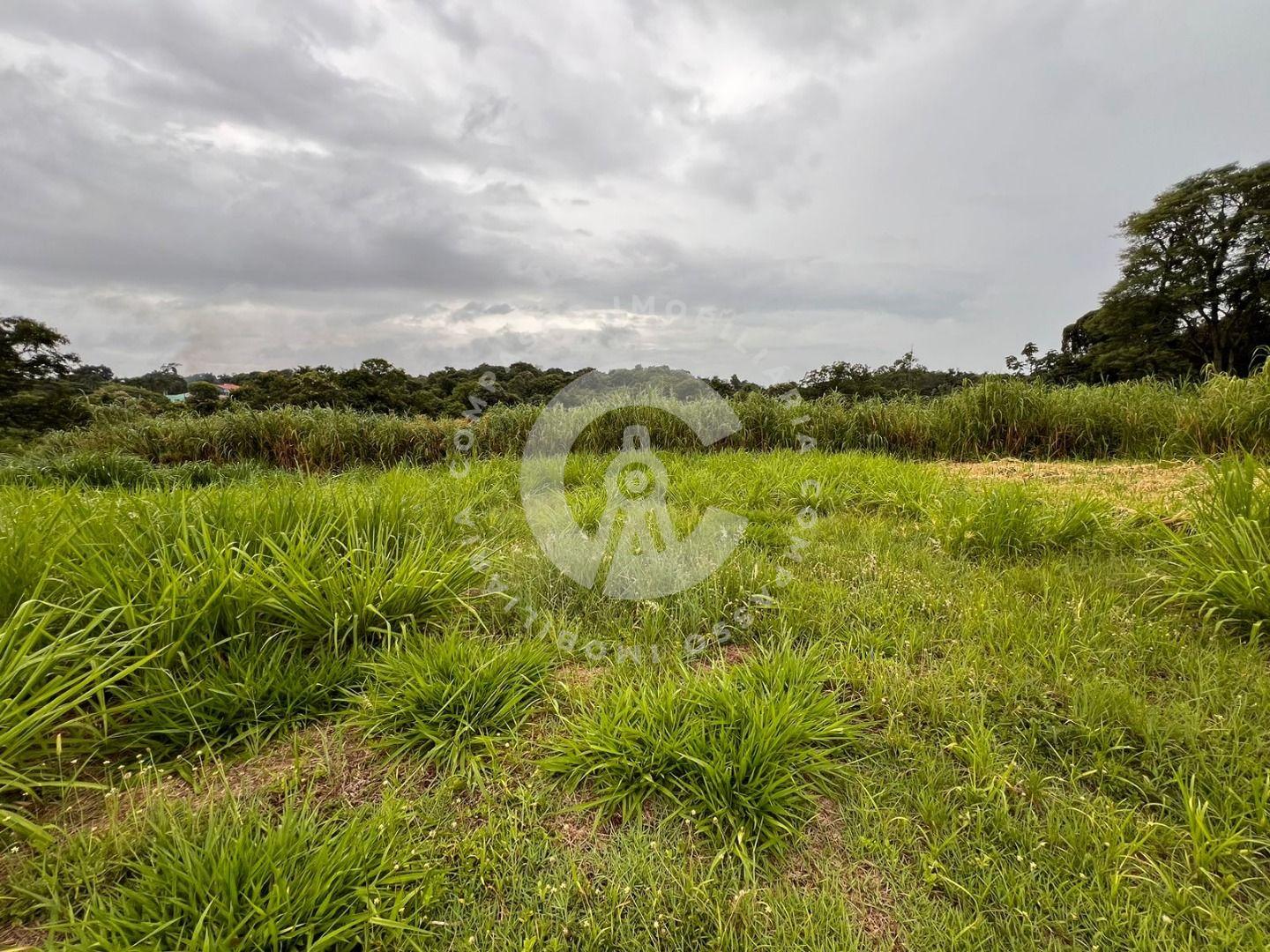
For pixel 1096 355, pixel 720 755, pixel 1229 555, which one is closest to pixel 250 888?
pixel 720 755

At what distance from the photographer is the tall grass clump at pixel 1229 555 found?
1797mm

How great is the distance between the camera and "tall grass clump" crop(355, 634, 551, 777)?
4.56ft

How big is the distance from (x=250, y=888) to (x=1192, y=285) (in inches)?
1247

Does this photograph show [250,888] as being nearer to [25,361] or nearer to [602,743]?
[602,743]

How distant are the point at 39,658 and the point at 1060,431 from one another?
8.15m

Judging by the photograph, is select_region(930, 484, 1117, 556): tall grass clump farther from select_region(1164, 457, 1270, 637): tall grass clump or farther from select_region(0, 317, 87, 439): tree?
select_region(0, 317, 87, 439): tree

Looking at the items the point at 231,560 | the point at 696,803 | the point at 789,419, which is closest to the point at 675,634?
the point at 696,803

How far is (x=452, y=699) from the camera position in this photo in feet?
4.84

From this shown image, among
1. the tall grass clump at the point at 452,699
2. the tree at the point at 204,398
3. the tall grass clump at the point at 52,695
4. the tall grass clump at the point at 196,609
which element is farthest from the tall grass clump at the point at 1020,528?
the tree at the point at 204,398

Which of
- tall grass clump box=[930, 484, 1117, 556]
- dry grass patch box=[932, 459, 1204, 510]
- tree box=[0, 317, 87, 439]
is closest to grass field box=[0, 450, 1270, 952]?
tall grass clump box=[930, 484, 1117, 556]

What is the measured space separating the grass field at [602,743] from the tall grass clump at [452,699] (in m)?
0.01

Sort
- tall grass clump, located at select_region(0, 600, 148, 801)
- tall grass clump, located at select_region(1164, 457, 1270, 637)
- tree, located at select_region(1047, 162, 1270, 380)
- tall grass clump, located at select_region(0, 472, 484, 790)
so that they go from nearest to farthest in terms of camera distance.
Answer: tall grass clump, located at select_region(0, 600, 148, 801) < tall grass clump, located at select_region(0, 472, 484, 790) < tall grass clump, located at select_region(1164, 457, 1270, 637) < tree, located at select_region(1047, 162, 1270, 380)

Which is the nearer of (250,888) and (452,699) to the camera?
(250,888)

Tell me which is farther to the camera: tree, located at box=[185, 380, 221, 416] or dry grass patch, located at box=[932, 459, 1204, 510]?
tree, located at box=[185, 380, 221, 416]
